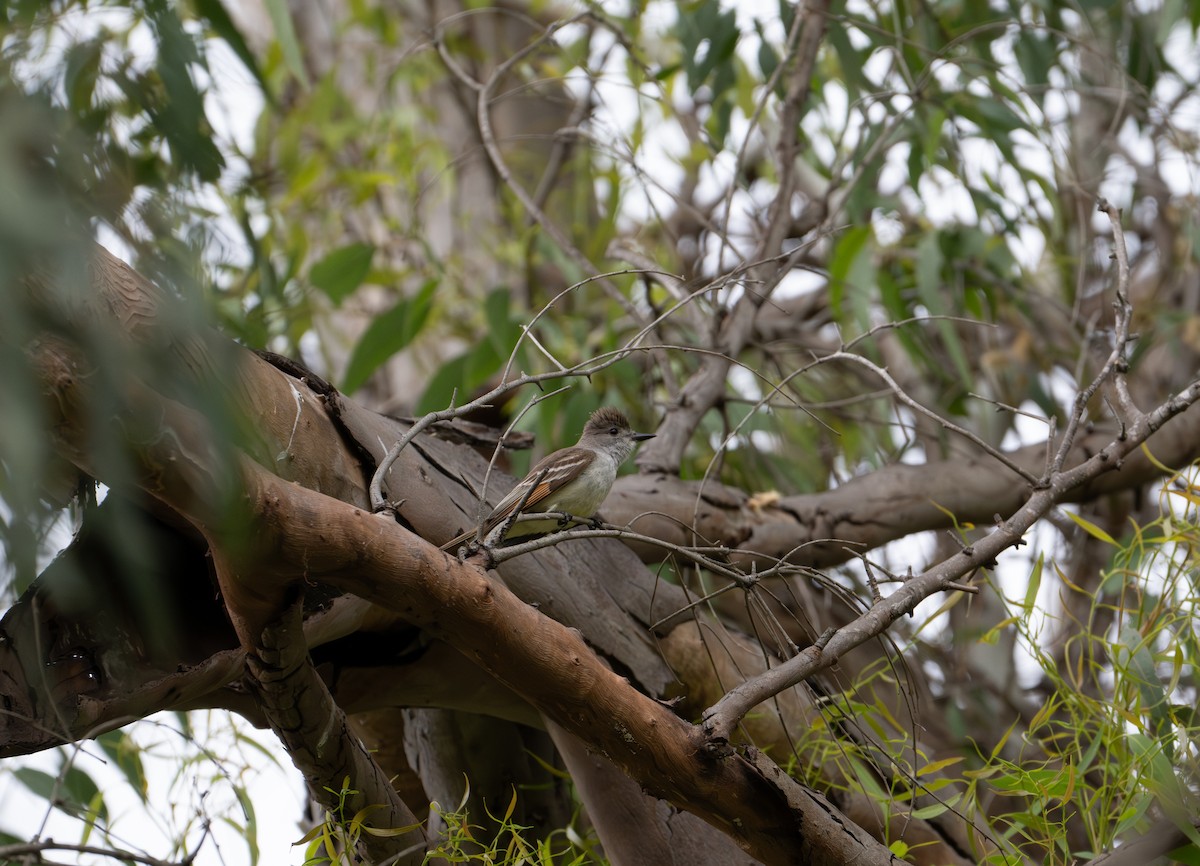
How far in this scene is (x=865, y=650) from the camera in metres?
3.89

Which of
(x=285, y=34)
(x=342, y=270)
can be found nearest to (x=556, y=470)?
(x=285, y=34)

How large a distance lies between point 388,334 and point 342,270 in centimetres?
28

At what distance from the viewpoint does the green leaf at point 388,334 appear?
3.62m

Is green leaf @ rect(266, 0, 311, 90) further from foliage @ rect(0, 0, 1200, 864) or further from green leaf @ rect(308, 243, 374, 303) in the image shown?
green leaf @ rect(308, 243, 374, 303)

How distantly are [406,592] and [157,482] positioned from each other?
1.22ft

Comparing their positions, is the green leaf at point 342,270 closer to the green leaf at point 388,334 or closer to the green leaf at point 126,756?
the green leaf at point 388,334

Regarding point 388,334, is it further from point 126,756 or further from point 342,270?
point 126,756

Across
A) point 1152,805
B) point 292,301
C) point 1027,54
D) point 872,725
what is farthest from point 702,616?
point 1027,54

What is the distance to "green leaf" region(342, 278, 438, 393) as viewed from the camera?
11.9 feet

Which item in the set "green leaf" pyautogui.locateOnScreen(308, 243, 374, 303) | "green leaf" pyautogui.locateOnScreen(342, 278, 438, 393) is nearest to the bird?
"green leaf" pyautogui.locateOnScreen(342, 278, 438, 393)

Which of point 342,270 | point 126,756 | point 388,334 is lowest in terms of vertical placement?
point 126,756

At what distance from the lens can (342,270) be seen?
3.81 metres

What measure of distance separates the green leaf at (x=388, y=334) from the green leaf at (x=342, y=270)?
7.3 inches

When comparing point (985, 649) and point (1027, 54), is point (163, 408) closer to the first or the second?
point (1027, 54)
